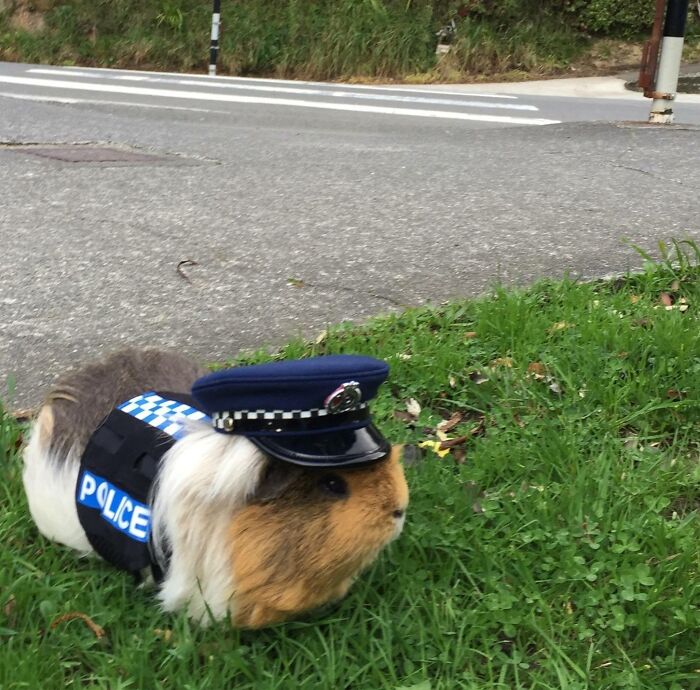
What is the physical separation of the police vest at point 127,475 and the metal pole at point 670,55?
773 centimetres

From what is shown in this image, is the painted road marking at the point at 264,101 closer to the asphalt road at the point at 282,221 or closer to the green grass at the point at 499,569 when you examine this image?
the asphalt road at the point at 282,221

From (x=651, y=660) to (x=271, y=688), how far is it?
817mm

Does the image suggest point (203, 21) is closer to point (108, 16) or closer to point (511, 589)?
point (108, 16)

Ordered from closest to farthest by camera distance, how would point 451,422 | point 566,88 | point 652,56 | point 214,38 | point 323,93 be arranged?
1. point 451,422
2. point 652,56
3. point 323,93
4. point 566,88
5. point 214,38

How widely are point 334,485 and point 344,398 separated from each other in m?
0.17

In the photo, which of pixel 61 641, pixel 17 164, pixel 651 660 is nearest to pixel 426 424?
pixel 651 660

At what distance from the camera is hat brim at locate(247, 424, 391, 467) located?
158 centimetres

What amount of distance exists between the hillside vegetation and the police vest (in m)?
15.2

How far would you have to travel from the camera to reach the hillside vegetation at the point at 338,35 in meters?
16.5

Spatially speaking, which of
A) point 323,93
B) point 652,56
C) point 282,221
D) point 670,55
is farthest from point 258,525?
point 323,93

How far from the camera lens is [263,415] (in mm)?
1604

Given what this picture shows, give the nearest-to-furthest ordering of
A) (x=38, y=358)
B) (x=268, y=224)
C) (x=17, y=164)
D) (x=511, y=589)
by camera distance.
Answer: (x=511, y=589) → (x=38, y=358) → (x=268, y=224) → (x=17, y=164)

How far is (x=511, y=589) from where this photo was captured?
1.98 meters

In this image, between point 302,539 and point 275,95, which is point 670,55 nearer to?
point 275,95
